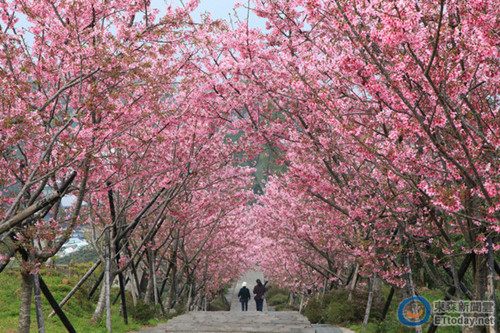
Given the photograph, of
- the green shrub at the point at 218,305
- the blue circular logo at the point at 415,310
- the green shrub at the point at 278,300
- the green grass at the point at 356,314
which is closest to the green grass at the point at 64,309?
the green grass at the point at 356,314

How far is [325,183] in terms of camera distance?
11.5 metres

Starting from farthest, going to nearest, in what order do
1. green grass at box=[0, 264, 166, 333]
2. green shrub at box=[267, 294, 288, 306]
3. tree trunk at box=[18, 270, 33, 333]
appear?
green shrub at box=[267, 294, 288, 306] < green grass at box=[0, 264, 166, 333] < tree trunk at box=[18, 270, 33, 333]

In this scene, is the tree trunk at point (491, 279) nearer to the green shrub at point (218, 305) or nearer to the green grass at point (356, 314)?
the green grass at point (356, 314)

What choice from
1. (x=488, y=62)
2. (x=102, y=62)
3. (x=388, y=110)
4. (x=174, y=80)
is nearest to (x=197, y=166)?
(x=174, y=80)

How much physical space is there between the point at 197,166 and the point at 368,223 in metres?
5.49

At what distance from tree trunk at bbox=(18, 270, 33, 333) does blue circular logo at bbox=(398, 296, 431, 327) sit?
6409mm

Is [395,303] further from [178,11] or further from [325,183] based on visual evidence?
[178,11]

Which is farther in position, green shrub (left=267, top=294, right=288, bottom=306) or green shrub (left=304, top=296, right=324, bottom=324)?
green shrub (left=267, top=294, right=288, bottom=306)

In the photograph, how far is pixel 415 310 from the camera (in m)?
9.69

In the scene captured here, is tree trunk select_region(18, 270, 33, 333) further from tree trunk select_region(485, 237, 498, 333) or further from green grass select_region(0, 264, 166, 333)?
tree trunk select_region(485, 237, 498, 333)

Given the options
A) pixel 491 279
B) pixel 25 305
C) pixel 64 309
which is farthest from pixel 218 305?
pixel 491 279

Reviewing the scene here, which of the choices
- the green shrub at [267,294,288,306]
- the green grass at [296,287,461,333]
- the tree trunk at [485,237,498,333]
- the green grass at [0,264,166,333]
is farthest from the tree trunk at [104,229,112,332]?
the green shrub at [267,294,288,306]

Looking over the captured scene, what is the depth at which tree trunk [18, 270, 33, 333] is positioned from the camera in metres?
7.82

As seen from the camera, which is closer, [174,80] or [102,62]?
[102,62]
